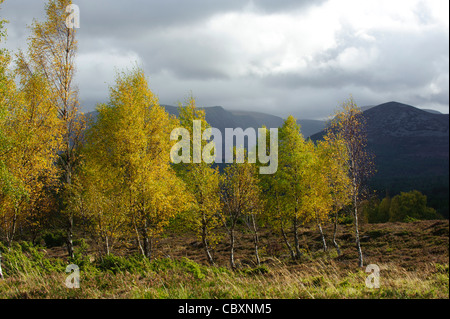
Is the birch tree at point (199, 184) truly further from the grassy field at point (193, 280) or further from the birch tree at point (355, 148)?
the birch tree at point (355, 148)

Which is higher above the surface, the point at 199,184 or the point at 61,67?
the point at 61,67

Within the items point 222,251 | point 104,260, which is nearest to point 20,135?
point 104,260

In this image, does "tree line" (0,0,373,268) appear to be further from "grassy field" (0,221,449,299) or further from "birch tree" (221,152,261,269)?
"grassy field" (0,221,449,299)

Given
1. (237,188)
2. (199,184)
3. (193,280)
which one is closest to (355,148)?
(237,188)

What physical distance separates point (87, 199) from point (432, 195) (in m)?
108

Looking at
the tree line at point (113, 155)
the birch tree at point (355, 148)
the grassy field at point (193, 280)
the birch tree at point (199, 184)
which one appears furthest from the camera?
the birch tree at point (199, 184)

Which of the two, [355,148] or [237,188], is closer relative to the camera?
[355,148]

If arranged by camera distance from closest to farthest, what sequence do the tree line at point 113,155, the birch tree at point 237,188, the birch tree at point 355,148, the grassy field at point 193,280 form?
1. the grassy field at point 193,280
2. the tree line at point 113,155
3. the birch tree at point 355,148
4. the birch tree at point 237,188

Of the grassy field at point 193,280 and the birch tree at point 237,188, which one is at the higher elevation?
the birch tree at point 237,188

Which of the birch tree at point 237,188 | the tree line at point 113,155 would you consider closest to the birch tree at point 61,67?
the tree line at point 113,155

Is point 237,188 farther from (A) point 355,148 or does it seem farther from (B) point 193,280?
(B) point 193,280

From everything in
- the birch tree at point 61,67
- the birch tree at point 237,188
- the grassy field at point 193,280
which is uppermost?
the birch tree at point 61,67

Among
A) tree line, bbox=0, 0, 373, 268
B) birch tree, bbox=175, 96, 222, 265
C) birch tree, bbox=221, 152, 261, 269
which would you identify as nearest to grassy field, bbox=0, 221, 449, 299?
tree line, bbox=0, 0, 373, 268

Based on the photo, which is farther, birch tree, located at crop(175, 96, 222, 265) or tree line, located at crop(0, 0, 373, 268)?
birch tree, located at crop(175, 96, 222, 265)
